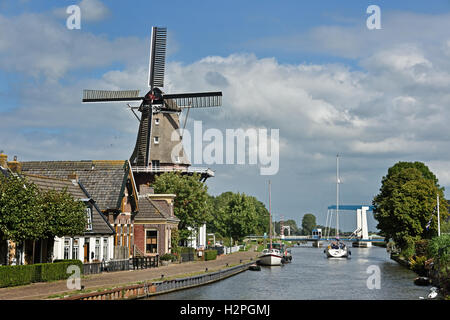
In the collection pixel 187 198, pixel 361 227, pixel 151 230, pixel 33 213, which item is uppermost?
pixel 187 198

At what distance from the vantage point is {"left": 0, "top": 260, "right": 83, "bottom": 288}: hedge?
29.8 meters

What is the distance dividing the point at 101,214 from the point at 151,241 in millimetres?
11314

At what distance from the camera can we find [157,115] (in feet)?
251

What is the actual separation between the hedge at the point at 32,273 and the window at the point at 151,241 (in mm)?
19077

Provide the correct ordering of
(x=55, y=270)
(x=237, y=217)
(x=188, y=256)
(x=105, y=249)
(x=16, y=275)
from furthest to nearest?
(x=237, y=217) < (x=188, y=256) < (x=105, y=249) < (x=55, y=270) < (x=16, y=275)

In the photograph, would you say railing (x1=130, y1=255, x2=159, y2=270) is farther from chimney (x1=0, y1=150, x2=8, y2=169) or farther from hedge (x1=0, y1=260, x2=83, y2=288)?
chimney (x1=0, y1=150, x2=8, y2=169)

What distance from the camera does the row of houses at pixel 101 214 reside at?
3845 centimetres

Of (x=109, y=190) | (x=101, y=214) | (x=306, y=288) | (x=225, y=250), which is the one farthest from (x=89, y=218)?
(x=225, y=250)

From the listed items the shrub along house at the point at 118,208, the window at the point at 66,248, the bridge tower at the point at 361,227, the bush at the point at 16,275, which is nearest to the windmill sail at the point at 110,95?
the shrub along house at the point at 118,208

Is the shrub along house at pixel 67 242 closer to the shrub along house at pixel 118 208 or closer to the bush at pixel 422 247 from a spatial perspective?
the shrub along house at pixel 118 208

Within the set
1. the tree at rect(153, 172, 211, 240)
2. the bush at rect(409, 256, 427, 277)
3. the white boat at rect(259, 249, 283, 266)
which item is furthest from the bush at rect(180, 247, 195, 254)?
the bush at rect(409, 256, 427, 277)

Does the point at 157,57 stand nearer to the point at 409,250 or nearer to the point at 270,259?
the point at 270,259
